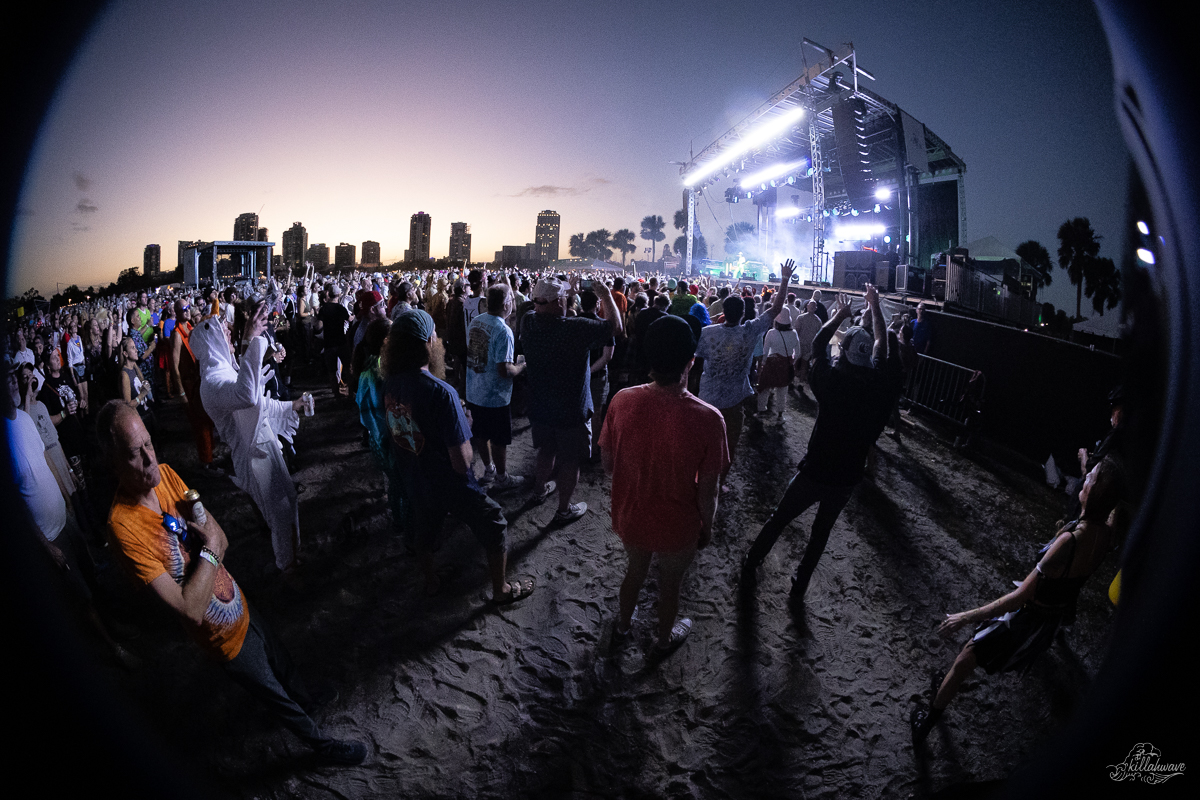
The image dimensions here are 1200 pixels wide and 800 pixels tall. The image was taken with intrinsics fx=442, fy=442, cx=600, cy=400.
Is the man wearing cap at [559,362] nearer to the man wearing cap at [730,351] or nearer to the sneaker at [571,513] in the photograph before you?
the sneaker at [571,513]

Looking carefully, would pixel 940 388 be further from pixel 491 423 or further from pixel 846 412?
pixel 491 423

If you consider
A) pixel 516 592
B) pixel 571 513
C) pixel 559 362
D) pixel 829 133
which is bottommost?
pixel 516 592

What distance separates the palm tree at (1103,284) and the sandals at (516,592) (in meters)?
3.35

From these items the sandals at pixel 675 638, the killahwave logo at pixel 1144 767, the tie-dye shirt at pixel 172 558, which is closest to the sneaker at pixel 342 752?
the tie-dye shirt at pixel 172 558

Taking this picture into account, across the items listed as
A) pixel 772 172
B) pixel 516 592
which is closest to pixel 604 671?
pixel 516 592

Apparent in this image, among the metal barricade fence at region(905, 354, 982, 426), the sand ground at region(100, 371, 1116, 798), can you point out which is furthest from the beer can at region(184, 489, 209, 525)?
the metal barricade fence at region(905, 354, 982, 426)

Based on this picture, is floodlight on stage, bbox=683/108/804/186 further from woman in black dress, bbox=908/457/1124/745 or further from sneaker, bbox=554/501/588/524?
woman in black dress, bbox=908/457/1124/745

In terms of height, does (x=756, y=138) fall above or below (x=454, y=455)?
above

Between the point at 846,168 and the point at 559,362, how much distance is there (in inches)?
849

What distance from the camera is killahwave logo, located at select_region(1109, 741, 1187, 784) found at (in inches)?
29.4

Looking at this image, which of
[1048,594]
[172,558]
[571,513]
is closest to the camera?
[172,558]

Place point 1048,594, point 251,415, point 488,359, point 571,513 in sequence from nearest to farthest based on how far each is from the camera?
point 1048,594 < point 251,415 < point 488,359 < point 571,513

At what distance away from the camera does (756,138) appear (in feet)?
75.4

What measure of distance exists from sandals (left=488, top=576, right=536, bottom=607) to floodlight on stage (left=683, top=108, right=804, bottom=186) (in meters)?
23.4
